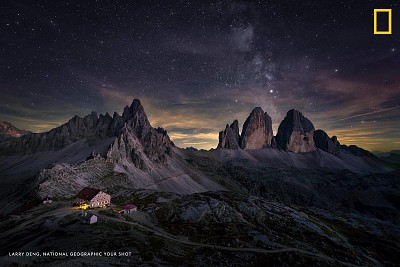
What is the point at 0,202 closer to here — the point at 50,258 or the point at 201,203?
the point at 201,203

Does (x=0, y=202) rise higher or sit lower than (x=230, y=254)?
lower

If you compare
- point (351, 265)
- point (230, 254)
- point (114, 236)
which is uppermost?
point (114, 236)

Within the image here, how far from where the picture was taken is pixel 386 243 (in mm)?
107250

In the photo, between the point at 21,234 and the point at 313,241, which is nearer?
the point at 21,234

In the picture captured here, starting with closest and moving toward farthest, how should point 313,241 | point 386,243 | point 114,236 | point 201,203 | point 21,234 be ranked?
point 114,236 < point 21,234 < point 313,241 < point 386,243 < point 201,203

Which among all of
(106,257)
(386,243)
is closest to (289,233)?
(386,243)

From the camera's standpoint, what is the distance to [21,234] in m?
62.5

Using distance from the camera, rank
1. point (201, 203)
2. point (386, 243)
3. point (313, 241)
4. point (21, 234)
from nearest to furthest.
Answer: point (21, 234)
point (313, 241)
point (386, 243)
point (201, 203)

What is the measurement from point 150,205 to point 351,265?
82.1m

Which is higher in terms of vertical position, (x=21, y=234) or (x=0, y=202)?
(x=21, y=234)

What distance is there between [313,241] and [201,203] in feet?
165

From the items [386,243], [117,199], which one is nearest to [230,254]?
[117,199]

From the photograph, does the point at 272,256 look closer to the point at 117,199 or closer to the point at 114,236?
the point at 114,236

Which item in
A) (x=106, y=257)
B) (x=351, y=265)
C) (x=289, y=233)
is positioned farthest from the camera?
(x=289, y=233)
